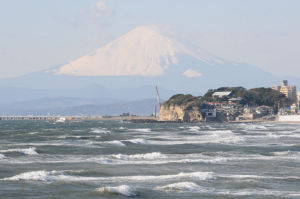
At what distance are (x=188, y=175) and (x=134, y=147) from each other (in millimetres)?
34745

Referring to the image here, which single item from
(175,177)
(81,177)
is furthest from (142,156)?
(81,177)

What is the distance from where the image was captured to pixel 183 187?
43031 millimetres

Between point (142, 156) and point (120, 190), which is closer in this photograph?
point (120, 190)

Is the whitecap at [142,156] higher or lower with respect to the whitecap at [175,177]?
higher

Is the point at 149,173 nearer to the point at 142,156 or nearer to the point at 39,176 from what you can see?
the point at 39,176

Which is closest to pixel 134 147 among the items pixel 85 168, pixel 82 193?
pixel 85 168

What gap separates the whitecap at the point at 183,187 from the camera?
42303 mm

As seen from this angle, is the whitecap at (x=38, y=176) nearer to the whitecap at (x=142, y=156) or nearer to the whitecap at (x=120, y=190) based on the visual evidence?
the whitecap at (x=120, y=190)

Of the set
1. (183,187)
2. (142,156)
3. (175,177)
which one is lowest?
(183,187)

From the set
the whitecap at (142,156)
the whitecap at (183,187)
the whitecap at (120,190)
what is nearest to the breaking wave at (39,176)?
the whitecap at (120,190)

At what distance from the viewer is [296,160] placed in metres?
64.3

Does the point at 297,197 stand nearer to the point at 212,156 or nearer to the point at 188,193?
the point at 188,193

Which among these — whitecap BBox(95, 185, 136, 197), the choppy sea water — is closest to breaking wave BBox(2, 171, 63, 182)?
the choppy sea water

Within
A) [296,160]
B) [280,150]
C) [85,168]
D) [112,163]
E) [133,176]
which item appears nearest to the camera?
[133,176]
